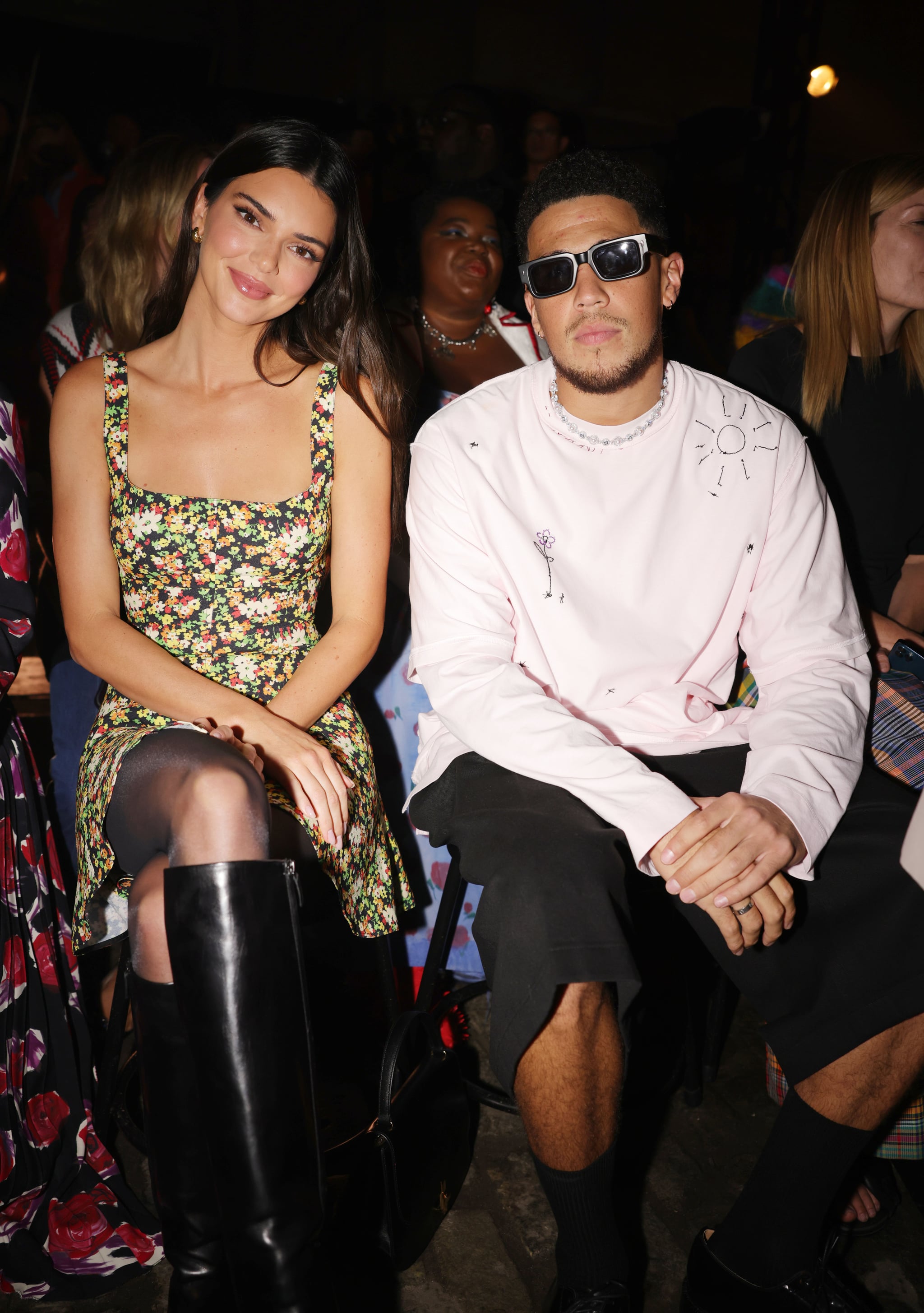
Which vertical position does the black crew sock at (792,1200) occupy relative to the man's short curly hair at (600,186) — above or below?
below

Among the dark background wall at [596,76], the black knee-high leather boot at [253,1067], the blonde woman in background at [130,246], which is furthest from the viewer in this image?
the dark background wall at [596,76]

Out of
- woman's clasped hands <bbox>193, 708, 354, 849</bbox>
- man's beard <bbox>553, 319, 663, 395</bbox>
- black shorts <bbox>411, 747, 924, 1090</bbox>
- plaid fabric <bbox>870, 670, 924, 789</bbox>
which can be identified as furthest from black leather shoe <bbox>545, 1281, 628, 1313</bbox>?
man's beard <bbox>553, 319, 663, 395</bbox>

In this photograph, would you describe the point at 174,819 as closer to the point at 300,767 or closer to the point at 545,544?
the point at 300,767

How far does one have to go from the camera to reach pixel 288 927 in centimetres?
132

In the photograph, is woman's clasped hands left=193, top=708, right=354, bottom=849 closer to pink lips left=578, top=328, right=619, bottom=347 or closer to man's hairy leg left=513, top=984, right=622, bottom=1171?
man's hairy leg left=513, top=984, right=622, bottom=1171

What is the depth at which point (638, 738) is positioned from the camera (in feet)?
5.93

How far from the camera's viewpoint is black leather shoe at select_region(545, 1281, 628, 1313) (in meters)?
1.36

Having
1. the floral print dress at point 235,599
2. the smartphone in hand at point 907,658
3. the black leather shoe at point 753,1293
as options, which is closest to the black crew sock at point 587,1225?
the black leather shoe at point 753,1293

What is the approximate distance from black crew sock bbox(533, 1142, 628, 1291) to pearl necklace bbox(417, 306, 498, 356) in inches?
87.7

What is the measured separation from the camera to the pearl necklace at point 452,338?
2834 millimetres

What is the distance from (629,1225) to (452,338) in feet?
7.68

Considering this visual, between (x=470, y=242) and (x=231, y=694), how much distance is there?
5.60 ft

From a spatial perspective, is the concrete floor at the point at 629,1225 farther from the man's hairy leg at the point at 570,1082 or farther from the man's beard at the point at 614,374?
the man's beard at the point at 614,374

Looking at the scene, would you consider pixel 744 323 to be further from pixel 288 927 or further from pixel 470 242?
pixel 288 927
